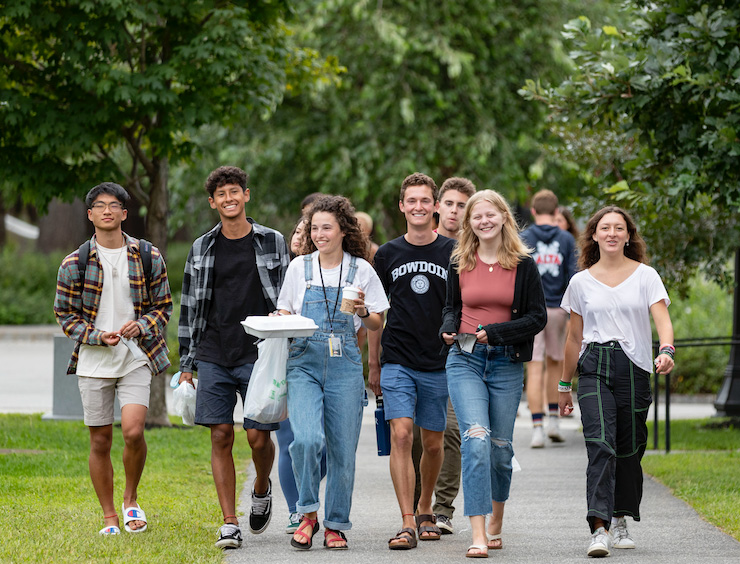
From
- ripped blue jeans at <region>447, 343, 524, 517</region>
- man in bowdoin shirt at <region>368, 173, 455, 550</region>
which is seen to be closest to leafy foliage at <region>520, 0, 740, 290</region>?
man in bowdoin shirt at <region>368, 173, 455, 550</region>

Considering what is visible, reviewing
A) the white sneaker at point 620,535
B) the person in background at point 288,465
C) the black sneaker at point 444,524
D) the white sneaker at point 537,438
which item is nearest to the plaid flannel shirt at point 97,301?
the person in background at point 288,465

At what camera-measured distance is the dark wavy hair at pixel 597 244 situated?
6266 millimetres

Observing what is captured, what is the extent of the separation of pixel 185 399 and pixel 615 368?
235 centimetres

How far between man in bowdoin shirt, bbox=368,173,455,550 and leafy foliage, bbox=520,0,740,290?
2484 millimetres

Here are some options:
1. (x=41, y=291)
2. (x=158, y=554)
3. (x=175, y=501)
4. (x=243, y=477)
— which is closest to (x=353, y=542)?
(x=158, y=554)

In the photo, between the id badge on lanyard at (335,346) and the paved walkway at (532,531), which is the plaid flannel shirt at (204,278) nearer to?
the id badge on lanyard at (335,346)

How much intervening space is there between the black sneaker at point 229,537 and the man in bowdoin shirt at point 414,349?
0.89m

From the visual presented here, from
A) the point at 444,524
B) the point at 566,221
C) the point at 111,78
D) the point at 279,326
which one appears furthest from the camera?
the point at 566,221

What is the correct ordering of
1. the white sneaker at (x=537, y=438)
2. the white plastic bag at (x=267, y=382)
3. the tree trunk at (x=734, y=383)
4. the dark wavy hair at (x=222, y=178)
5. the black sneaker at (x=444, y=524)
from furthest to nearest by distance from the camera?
the tree trunk at (x=734, y=383) < the white sneaker at (x=537, y=438) < the black sneaker at (x=444, y=524) < the dark wavy hair at (x=222, y=178) < the white plastic bag at (x=267, y=382)

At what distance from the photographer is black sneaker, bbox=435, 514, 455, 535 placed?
6.53 metres

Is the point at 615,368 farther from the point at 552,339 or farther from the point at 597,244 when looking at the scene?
the point at 552,339

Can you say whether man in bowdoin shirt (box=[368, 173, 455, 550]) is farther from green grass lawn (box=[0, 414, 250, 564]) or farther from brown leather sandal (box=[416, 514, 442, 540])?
green grass lawn (box=[0, 414, 250, 564])

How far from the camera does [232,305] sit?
243 inches

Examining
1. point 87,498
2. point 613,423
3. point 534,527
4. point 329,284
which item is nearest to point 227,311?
point 329,284
